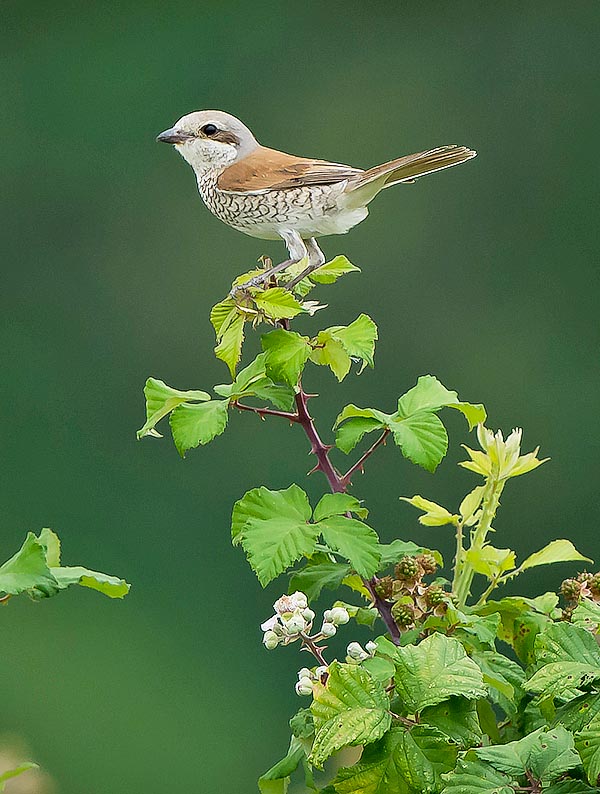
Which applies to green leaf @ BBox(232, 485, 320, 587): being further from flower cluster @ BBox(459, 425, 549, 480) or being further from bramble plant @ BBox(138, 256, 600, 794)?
flower cluster @ BBox(459, 425, 549, 480)

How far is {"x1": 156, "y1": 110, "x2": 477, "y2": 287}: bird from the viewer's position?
75 cm

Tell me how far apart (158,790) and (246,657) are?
28 cm

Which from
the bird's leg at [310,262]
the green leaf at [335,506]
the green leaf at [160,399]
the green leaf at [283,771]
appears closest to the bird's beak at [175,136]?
the bird's leg at [310,262]

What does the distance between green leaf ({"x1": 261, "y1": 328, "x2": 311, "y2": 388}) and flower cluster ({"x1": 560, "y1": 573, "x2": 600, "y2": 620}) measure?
0.19 metres

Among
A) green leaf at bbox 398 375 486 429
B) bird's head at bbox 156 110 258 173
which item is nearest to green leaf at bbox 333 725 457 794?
green leaf at bbox 398 375 486 429

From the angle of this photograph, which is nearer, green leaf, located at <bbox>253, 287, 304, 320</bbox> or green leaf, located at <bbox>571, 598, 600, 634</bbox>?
green leaf, located at <bbox>571, 598, 600, 634</bbox>

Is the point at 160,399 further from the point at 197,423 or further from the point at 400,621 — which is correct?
the point at 400,621

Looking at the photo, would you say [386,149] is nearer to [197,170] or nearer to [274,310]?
[197,170]

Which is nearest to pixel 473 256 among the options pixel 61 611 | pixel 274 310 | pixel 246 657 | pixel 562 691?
pixel 246 657

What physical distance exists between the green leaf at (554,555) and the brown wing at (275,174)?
0.30 meters

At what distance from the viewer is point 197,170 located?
0.83m

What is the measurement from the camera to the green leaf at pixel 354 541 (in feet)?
1.81

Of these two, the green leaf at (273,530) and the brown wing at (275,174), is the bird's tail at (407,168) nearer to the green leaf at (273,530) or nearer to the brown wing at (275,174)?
the brown wing at (275,174)

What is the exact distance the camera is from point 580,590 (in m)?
0.60
